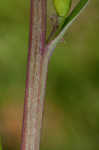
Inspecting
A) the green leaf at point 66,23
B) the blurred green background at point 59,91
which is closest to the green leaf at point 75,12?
the green leaf at point 66,23

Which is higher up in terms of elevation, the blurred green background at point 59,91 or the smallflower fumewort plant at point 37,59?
the smallflower fumewort plant at point 37,59

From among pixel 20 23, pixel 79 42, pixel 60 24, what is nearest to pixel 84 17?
pixel 79 42

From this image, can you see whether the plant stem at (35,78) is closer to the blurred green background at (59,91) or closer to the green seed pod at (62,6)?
the green seed pod at (62,6)

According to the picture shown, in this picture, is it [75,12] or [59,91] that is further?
[59,91]

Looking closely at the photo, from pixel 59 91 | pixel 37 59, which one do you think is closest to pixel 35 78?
pixel 37 59

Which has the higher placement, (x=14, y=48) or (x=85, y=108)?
(x=14, y=48)

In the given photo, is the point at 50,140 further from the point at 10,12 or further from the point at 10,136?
the point at 10,12

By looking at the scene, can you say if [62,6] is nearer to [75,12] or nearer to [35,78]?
[75,12]
